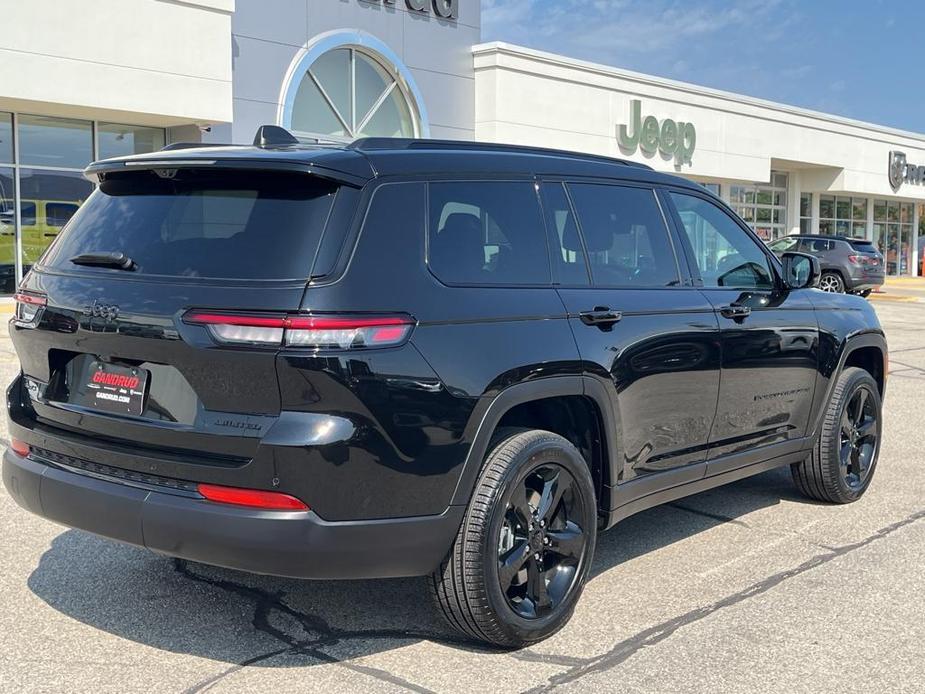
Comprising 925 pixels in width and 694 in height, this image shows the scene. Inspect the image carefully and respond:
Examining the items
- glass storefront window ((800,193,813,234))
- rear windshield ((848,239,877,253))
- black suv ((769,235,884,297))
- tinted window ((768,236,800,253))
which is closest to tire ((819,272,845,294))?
black suv ((769,235,884,297))

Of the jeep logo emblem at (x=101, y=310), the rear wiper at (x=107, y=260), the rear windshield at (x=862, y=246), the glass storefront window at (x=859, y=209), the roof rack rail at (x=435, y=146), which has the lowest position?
the jeep logo emblem at (x=101, y=310)

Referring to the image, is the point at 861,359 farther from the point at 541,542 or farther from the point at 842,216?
the point at 842,216

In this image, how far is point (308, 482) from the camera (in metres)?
3.22

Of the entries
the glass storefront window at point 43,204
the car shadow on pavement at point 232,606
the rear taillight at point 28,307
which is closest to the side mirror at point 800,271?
the car shadow on pavement at point 232,606

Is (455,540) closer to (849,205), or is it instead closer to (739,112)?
(739,112)

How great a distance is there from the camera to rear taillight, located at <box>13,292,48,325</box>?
12.5 feet

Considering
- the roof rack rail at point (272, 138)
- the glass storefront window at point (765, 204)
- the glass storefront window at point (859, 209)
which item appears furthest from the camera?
the glass storefront window at point (859, 209)

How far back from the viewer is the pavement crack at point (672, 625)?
3613mm

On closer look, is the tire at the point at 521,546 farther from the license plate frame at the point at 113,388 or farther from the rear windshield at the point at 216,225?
the license plate frame at the point at 113,388

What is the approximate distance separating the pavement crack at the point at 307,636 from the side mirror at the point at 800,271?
2.84 m

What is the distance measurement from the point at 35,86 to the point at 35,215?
2433 mm

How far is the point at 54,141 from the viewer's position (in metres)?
17.6

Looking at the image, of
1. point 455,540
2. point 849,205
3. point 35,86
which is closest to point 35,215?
point 35,86

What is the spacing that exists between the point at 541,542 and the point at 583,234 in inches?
52.3
